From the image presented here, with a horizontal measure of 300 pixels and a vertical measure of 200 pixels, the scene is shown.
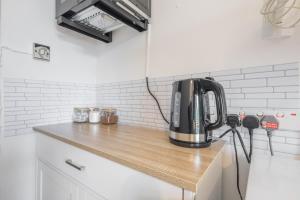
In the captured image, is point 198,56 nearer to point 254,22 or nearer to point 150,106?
point 254,22

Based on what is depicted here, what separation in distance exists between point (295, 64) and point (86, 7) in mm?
1146

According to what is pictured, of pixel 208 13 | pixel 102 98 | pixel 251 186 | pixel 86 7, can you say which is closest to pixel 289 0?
pixel 208 13

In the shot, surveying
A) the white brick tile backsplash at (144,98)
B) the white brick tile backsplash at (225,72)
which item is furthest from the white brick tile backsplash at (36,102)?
the white brick tile backsplash at (225,72)

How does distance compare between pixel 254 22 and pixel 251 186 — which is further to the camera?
pixel 254 22

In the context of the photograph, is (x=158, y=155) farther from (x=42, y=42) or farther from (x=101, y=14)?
(x=42, y=42)

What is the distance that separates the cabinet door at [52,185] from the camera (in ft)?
2.97

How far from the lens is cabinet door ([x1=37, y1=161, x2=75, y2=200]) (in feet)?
2.97

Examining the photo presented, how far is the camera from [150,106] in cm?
120

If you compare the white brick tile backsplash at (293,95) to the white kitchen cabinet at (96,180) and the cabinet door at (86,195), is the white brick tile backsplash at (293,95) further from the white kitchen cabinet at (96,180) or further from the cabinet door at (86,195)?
the cabinet door at (86,195)

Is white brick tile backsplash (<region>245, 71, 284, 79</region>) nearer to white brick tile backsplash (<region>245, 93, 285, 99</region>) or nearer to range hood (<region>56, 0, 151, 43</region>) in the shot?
white brick tile backsplash (<region>245, 93, 285, 99</region>)

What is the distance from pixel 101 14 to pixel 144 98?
655 millimetres

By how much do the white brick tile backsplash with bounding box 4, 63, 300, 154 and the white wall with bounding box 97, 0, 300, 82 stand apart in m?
0.06

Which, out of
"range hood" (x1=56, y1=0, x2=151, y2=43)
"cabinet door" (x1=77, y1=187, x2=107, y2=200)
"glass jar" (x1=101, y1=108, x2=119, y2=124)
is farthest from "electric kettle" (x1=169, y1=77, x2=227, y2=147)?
"glass jar" (x1=101, y1=108, x2=119, y2=124)

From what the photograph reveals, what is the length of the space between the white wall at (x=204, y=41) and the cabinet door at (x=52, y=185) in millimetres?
851
